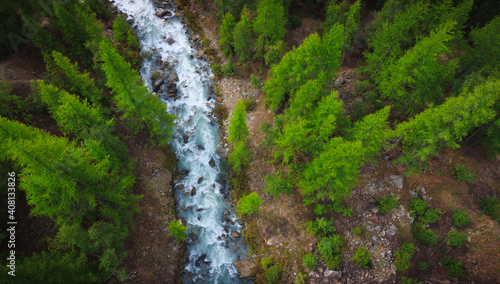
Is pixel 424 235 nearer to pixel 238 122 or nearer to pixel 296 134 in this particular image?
pixel 296 134

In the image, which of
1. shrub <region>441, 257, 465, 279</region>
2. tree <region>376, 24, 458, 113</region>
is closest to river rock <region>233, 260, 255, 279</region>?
shrub <region>441, 257, 465, 279</region>

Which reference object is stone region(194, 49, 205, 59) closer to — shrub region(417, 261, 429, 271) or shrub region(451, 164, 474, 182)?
shrub region(451, 164, 474, 182)

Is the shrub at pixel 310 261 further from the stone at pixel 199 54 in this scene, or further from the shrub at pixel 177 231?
the stone at pixel 199 54

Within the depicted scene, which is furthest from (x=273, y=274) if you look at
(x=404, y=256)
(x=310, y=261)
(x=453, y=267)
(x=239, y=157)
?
(x=453, y=267)

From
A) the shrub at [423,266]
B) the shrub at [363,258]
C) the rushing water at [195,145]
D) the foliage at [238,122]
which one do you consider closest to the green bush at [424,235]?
the shrub at [423,266]

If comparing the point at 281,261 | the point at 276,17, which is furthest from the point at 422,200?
the point at 276,17
